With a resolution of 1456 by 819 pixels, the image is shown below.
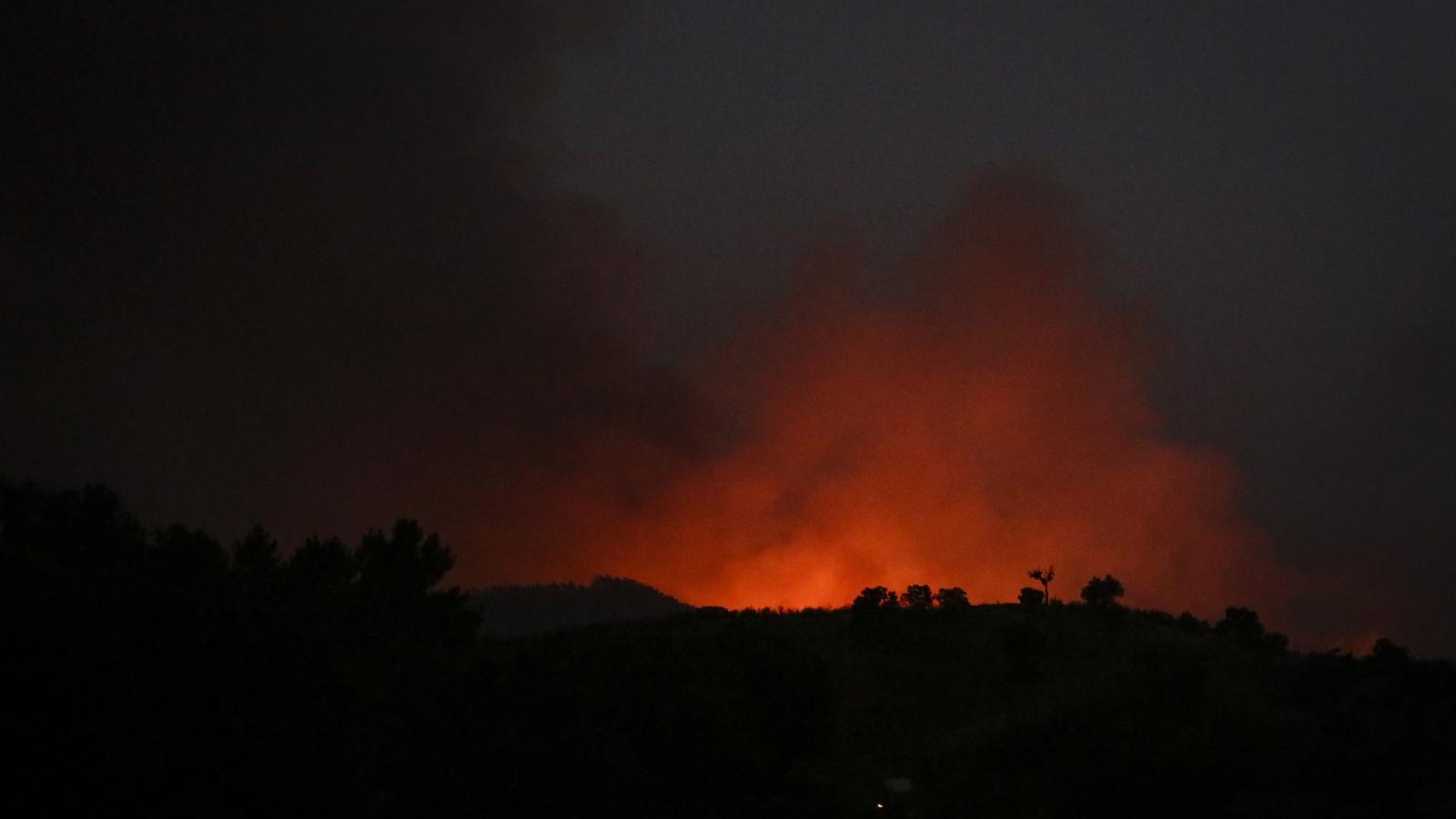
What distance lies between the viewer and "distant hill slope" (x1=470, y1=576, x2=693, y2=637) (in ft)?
314

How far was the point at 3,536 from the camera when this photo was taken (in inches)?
1911

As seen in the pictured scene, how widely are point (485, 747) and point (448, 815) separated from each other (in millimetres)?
1642

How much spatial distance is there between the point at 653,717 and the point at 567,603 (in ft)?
252

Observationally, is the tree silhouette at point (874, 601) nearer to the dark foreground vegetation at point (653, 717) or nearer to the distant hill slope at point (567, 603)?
the dark foreground vegetation at point (653, 717)

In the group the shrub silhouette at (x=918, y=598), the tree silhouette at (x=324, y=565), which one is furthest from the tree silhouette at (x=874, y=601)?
the tree silhouette at (x=324, y=565)

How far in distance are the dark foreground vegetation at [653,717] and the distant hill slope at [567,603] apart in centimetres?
4622

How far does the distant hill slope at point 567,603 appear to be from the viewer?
314 ft

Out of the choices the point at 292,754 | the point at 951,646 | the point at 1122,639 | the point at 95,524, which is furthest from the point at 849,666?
the point at 95,524

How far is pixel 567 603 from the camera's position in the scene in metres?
103

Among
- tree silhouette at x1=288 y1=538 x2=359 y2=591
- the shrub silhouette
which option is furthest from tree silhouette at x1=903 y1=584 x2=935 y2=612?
tree silhouette at x1=288 y1=538 x2=359 y2=591

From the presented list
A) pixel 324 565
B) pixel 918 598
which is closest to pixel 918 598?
pixel 918 598

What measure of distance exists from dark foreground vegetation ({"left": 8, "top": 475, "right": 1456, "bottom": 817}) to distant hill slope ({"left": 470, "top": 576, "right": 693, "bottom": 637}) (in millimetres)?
46217

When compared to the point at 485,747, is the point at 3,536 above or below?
above

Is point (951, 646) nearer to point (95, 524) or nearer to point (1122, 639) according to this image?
point (1122, 639)
